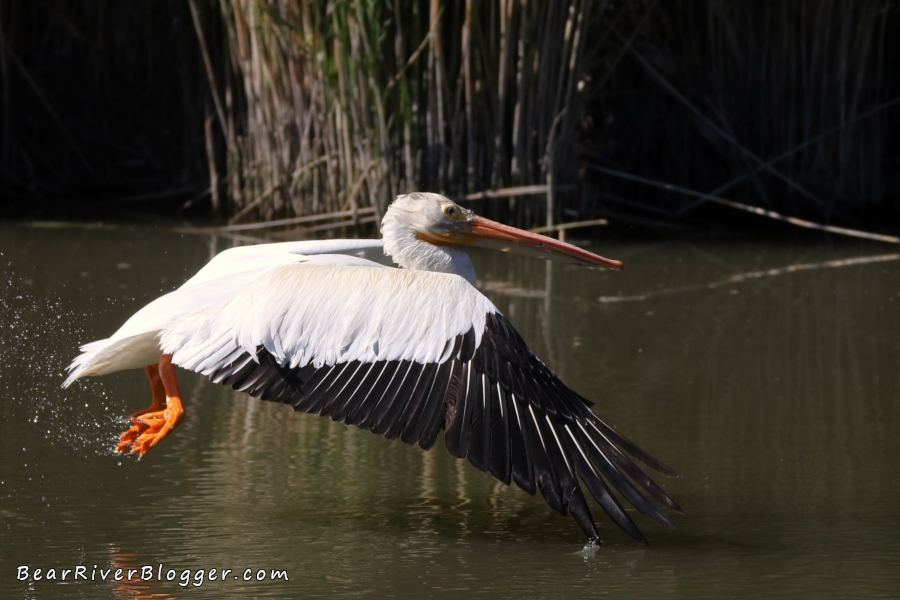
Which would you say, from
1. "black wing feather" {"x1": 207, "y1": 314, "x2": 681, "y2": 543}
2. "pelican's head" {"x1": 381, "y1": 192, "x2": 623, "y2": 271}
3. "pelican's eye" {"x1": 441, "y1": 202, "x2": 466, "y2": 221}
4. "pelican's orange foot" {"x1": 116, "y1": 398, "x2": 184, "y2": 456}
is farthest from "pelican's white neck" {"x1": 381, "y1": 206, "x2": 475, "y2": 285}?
"pelican's orange foot" {"x1": 116, "y1": 398, "x2": 184, "y2": 456}

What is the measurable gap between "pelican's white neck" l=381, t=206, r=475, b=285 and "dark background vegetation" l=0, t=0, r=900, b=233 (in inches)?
136

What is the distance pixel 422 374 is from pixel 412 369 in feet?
0.10

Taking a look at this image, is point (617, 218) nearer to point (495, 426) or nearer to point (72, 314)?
point (72, 314)

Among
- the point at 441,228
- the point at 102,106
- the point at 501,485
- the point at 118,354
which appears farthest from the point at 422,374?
the point at 102,106

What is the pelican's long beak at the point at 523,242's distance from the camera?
382 cm

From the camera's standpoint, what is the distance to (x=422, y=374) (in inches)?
126

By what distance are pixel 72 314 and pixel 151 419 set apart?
2.10 metres

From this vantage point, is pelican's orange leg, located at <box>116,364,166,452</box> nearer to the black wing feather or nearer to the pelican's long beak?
the black wing feather

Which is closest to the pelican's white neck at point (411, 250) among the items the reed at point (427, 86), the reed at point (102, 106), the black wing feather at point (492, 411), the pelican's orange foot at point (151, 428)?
the black wing feather at point (492, 411)

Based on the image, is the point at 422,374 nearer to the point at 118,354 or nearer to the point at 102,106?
the point at 118,354

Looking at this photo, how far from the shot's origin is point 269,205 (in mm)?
8359

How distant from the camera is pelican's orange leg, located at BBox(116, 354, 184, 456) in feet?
11.9

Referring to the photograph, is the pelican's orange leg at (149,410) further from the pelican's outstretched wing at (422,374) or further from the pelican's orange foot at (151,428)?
the pelican's outstretched wing at (422,374)

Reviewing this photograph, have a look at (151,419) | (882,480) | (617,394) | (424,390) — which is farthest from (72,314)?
(882,480)
